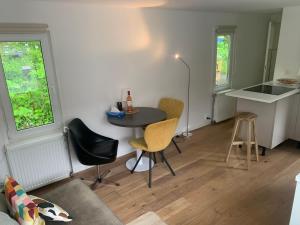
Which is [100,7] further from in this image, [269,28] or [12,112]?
[269,28]

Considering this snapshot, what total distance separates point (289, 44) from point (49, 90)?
12.7 feet

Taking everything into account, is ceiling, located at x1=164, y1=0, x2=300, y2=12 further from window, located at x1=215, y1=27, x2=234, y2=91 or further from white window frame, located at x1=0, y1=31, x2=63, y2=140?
white window frame, located at x1=0, y1=31, x2=63, y2=140

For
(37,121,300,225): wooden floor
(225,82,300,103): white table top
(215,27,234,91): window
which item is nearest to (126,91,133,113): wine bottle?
(37,121,300,225): wooden floor

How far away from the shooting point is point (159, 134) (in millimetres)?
2893

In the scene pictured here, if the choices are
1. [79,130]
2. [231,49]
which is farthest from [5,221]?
[231,49]

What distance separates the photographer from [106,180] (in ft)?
10.4

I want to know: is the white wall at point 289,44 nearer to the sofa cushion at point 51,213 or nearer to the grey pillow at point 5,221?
the sofa cushion at point 51,213

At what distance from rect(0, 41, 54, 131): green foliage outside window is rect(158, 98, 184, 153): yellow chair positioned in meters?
1.75

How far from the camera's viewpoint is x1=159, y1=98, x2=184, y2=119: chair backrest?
368 cm

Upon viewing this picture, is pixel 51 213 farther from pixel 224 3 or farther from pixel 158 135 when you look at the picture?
pixel 224 3

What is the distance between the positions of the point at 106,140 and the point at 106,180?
1.76ft

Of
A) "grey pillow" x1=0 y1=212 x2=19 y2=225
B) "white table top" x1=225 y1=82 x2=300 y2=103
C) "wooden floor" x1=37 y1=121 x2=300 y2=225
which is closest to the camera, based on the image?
"grey pillow" x1=0 y1=212 x2=19 y2=225

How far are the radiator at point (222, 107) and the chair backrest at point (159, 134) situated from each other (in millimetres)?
2215

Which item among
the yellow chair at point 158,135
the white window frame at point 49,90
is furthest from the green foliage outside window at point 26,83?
the yellow chair at point 158,135
